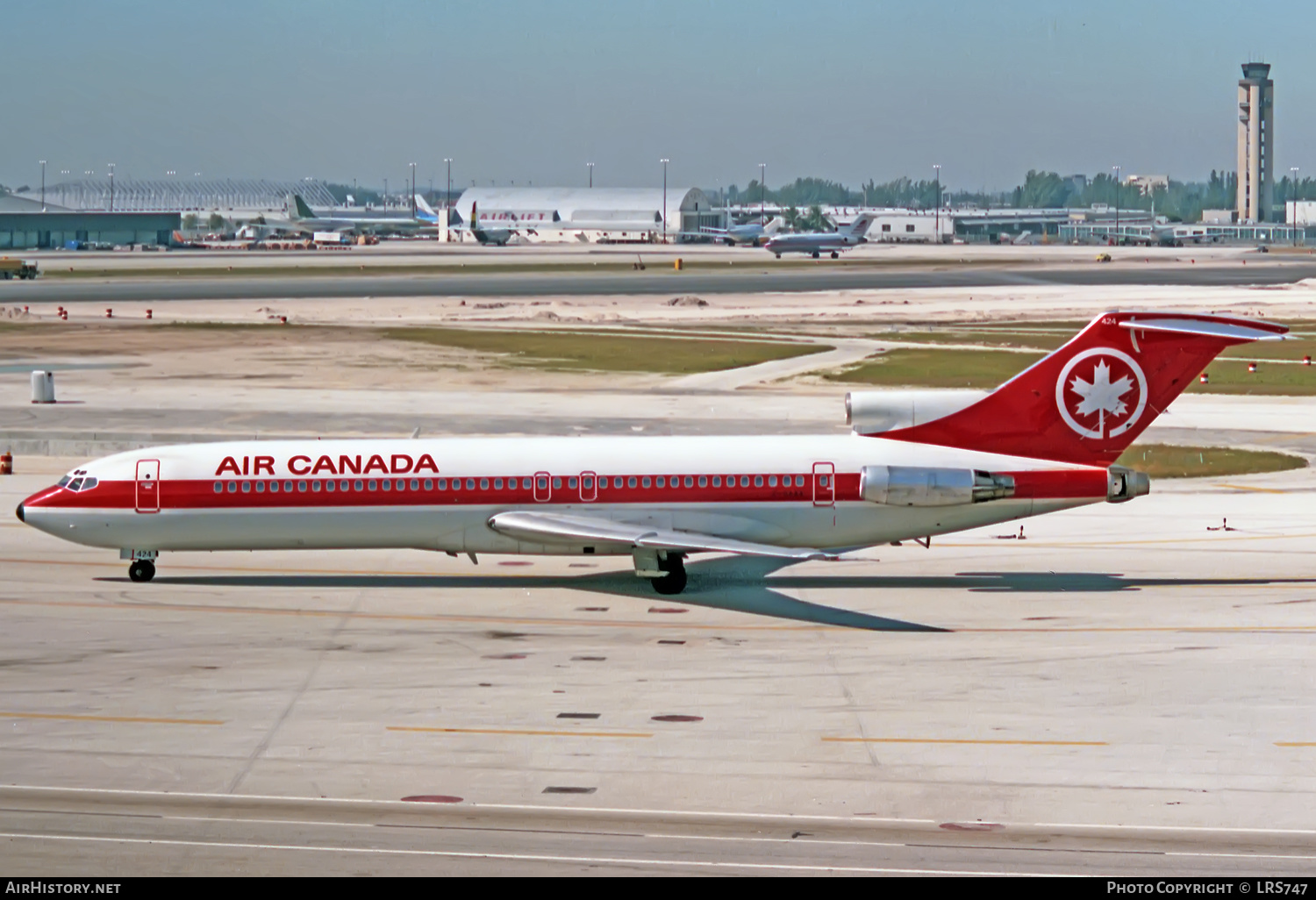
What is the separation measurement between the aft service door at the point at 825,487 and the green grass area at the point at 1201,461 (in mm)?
18945

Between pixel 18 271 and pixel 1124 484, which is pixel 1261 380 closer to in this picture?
pixel 1124 484

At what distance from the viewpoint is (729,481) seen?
110 ft

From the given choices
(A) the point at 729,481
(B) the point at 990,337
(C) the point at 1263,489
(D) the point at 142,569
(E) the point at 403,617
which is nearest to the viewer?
(E) the point at 403,617

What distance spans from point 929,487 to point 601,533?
683 cm

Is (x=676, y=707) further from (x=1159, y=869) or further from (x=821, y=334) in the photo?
(x=821, y=334)

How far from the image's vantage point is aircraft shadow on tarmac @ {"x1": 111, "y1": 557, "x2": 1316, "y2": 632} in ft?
111

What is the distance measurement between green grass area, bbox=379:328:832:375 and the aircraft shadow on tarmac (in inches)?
1562

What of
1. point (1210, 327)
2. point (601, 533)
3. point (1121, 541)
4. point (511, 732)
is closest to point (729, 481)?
point (601, 533)

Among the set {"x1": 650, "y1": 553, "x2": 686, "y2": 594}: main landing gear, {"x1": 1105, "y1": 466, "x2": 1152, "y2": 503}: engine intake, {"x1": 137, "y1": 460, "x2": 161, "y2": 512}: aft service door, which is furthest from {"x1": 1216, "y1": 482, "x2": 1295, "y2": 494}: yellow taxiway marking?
{"x1": 137, "y1": 460, "x2": 161, "y2": 512}: aft service door

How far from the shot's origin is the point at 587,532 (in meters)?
32.4

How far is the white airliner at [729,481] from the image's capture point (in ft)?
109

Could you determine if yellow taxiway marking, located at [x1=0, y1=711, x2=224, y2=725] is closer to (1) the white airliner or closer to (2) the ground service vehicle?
(1) the white airliner

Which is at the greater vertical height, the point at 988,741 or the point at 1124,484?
the point at 1124,484

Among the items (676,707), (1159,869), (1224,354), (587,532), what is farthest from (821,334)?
(1159,869)
